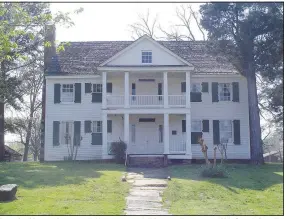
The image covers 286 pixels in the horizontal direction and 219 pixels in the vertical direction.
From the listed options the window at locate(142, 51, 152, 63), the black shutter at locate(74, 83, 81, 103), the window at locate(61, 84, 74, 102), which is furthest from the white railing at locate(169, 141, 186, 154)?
the window at locate(61, 84, 74, 102)

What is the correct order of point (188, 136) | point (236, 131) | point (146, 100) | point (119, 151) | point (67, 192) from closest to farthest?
point (67, 192) → point (119, 151) → point (188, 136) → point (146, 100) → point (236, 131)

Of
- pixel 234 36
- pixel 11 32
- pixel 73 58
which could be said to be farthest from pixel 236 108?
pixel 11 32

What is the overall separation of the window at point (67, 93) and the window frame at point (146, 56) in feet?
17.1

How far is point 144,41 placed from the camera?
2467 cm

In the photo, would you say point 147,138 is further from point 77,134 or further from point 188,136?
point 77,134

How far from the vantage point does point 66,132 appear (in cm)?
2550

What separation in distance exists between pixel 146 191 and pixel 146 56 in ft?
40.5

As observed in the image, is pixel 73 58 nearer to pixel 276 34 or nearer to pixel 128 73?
pixel 128 73

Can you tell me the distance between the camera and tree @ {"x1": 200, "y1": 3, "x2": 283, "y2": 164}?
69.4 ft

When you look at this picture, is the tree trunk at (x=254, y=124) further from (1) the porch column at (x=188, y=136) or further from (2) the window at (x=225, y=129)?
(1) the porch column at (x=188, y=136)

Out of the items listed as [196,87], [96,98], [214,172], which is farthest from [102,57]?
[214,172]

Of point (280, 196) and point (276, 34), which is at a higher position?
point (276, 34)

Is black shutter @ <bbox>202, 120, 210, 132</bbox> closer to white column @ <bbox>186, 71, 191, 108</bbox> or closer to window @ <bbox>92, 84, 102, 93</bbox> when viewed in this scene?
white column @ <bbox>186, 71, 191, 108</bbox>

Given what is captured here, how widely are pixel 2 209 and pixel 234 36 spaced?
1622 centimetres
